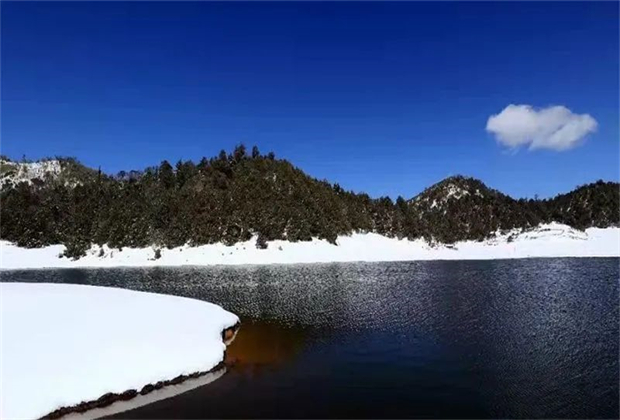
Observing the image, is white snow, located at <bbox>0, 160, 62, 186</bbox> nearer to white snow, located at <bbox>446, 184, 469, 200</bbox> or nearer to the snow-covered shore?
the snow-covered shore

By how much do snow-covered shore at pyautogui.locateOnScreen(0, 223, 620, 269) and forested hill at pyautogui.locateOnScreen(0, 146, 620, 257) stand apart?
2.79 meters

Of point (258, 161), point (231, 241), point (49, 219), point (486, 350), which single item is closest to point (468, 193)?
point (258, 161)

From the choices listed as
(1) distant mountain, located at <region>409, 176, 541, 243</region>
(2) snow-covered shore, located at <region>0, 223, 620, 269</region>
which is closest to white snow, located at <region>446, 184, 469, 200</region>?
(1) distant mountain, located at <region>409, 176, 541, 243</region>

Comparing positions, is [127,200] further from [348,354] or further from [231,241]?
[348,354]

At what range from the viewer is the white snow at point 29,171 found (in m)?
→ 180

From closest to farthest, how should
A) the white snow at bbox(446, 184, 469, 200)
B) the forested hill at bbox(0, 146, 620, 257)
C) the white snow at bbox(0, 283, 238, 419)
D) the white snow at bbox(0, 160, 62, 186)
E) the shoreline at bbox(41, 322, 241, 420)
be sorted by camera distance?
1. the shoreline at bbox(41, 322, 241, 420)
2. the white snow at bbox(0, 283, 238, 419)
3. the forested hill at bbox(0, 146, 620, 257)
4. the white snow at bbox(0, 160, 62, 186)
5. the white snow at bbox(446, 184, 469, 200)

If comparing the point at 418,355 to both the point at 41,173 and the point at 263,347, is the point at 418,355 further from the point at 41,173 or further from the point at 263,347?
the point at 41,173

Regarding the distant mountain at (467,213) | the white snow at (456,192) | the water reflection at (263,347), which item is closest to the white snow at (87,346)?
the water reflection at (263,347)

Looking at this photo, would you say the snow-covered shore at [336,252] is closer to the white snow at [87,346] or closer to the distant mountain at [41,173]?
the white snow at [87,346]

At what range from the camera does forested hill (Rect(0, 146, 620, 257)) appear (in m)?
99.7

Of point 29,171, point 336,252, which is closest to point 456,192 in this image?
point 336,252

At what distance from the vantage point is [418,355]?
75.3ft

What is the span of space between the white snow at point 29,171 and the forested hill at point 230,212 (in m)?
24.3

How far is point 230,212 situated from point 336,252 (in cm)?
2592
